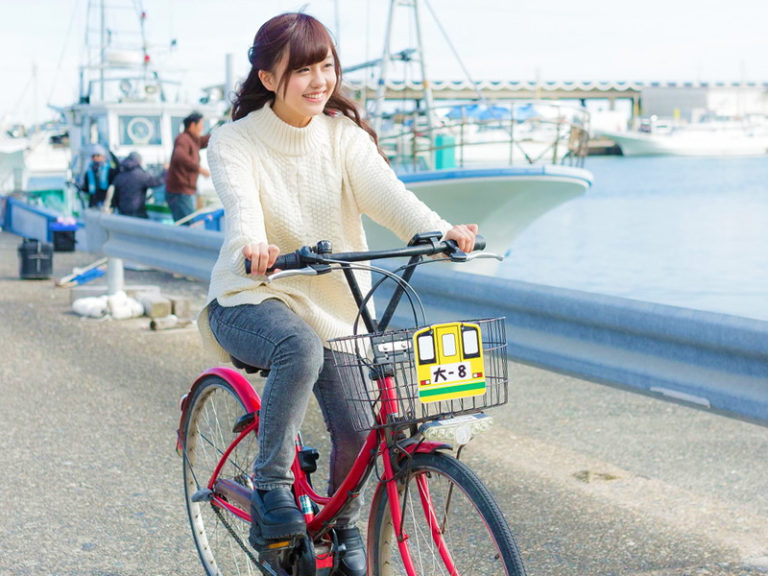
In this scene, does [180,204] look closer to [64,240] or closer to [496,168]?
[64,240]

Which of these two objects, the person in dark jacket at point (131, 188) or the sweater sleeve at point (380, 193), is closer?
the sweater sleeve at point (380, 193)

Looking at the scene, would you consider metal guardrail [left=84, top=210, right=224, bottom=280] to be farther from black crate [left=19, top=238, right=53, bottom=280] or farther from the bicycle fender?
the bicycle fender

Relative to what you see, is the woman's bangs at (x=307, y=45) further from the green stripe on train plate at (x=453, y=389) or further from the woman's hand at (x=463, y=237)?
the green stripe on train plate at (x=453, y=389)

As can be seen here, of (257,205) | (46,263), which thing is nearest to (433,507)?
(257,205)

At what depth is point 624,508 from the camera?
441 cm

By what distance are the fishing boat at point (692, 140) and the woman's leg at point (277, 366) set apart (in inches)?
4171

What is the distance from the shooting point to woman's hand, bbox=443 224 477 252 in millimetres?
2939

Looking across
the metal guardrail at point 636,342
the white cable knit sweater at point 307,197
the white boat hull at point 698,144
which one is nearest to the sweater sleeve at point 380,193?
the white cable knit sweater at point 307,197

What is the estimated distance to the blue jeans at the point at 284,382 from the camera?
2.93 metres

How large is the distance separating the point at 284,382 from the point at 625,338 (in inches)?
60.3

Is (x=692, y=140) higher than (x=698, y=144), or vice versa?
(x=692, y=140)

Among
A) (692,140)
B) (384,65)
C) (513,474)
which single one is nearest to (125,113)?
(384,65)

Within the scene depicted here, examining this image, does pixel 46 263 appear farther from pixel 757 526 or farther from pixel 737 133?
pixel 737 133

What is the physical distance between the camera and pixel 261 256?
270 centimetres
